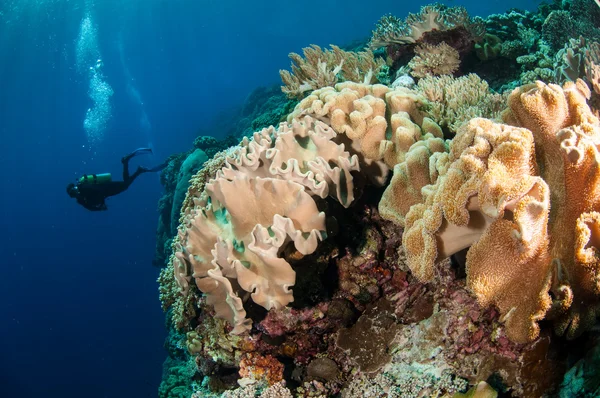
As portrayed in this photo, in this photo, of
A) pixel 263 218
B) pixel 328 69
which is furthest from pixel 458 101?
pixel 263 218

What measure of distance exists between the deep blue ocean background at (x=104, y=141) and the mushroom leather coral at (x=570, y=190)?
33.2m

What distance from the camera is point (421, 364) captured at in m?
2.64

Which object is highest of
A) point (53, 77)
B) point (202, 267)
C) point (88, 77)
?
point (88, 77)

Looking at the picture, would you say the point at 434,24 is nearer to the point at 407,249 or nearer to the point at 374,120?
the point at 374,120

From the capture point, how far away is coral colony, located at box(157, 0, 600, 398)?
5.82ft

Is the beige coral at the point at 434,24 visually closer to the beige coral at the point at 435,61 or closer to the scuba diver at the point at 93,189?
the beige coral at the point at 435,61

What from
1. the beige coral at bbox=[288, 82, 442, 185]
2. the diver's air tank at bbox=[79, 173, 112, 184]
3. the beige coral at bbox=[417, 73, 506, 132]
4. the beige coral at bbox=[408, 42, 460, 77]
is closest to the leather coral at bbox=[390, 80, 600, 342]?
the beige coral at bbox=[288, 82, 442, 185]

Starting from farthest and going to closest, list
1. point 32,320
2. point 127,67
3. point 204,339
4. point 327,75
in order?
point 127,67 → point 32,320 → point 327,75 → point 204,339

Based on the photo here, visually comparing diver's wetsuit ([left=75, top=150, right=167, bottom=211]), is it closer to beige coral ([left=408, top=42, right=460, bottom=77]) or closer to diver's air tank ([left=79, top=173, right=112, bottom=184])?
diver's air tank ([left=79, top=173, right=112, bottom=184])

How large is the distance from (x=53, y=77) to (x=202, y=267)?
84.5 meters

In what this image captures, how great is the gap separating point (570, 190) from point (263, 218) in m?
1.98

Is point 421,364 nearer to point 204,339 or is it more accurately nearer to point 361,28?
point 204,339

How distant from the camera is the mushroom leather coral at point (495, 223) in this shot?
5.39ft

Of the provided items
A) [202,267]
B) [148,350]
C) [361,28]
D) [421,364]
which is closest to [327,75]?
[202,267]
